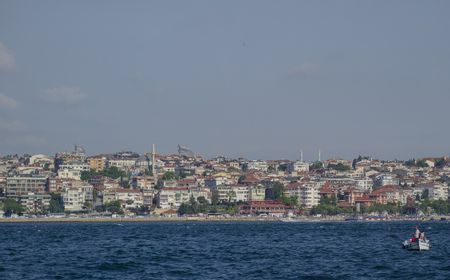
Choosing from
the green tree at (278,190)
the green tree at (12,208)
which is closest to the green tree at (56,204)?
the green tree at (12,208)

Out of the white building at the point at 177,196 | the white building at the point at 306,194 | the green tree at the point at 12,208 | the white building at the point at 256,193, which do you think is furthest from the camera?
the white building at the point at 256,193

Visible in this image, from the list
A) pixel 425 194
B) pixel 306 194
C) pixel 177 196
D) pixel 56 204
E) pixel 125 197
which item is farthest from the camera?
pixel 425 194

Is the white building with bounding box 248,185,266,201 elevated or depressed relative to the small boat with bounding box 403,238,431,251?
elevated

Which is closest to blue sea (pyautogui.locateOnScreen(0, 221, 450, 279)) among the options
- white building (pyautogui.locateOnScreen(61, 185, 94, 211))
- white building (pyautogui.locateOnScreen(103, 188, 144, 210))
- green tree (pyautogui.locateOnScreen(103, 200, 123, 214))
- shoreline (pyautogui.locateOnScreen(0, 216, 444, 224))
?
shoreline (pyautogui.locateOnScreen(0, 216, 444, 224))

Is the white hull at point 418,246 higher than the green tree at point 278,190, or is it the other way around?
the green tree at point 278,190

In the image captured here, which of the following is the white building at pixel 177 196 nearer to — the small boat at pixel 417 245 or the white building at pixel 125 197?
the white building at pixel 125 197

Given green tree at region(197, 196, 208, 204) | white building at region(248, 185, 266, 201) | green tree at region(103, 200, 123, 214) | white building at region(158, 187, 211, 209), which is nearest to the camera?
green tree at region(103, 200, 123, 214)

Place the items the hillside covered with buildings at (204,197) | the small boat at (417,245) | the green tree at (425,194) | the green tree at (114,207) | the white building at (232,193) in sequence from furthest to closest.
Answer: the green tree at (425,194), the white building at (232,193), the hillside covered with buildings at (204,197), the green tree at (114,207), the small boat at (417,245)

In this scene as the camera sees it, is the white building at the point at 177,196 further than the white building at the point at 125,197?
Yes

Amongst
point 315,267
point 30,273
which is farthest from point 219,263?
point 30,273

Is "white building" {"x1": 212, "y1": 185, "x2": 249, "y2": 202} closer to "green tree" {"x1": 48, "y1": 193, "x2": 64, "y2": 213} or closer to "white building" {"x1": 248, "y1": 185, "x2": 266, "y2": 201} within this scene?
"white building" {"x1": 248, "y1": 185, "x2": 266, "y2": 201}

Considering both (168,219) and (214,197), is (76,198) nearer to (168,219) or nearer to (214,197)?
(168,219)

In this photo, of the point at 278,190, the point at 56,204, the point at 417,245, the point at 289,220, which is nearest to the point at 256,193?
the point at 278,190
